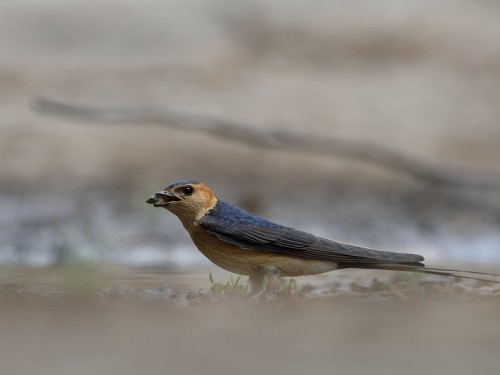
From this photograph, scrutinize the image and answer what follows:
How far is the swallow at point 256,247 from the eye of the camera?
6.40 metres

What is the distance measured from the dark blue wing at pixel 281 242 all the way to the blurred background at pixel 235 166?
0.28 metres

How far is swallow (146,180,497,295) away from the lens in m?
6.40

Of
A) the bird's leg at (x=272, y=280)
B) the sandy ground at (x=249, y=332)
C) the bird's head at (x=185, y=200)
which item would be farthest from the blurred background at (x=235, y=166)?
the bird's head at (x=185, y=200)

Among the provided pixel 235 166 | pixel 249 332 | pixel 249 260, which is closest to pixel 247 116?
pixel 235 166

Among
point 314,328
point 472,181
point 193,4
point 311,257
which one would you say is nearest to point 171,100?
point 193,4

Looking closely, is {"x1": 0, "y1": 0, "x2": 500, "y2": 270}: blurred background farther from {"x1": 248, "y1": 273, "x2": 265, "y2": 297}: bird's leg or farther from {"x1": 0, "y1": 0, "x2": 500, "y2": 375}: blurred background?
{"x1": 248, "y1": 273, "x2": 265, "y2": 297}: bird's leg

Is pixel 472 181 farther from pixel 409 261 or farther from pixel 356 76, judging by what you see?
pixel 409 261

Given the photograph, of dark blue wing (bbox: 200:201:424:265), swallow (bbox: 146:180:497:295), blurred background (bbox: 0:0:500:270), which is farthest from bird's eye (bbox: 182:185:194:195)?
blurred background (bbox: 0:0:500:270)

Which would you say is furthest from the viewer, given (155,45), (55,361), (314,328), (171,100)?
(155,45)

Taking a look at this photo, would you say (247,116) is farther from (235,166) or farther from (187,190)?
(187,190)

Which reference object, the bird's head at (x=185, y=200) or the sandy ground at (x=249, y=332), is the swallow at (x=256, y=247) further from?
the sandy ground at (x=249, y=332)

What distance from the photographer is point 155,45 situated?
16.0m

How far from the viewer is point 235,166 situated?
44.3ft

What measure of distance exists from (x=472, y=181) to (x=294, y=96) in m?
3.78
